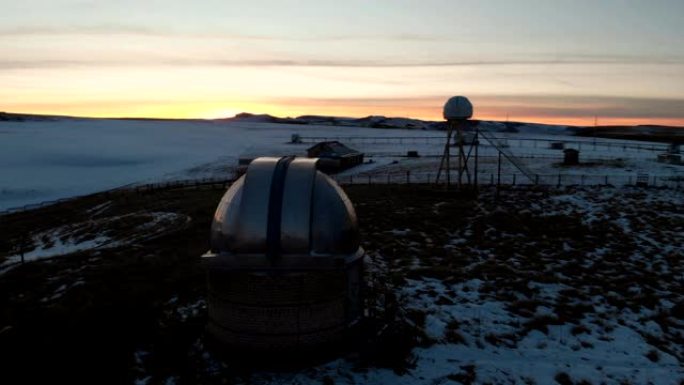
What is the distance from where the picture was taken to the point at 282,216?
10.2 metres

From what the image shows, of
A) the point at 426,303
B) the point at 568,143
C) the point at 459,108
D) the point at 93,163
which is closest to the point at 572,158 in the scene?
the point at 459,108

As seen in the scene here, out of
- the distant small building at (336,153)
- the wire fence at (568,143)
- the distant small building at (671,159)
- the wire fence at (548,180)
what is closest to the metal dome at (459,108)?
the wire fence at (548,180)

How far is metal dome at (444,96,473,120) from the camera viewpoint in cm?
2984

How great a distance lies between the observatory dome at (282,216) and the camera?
10.2 m

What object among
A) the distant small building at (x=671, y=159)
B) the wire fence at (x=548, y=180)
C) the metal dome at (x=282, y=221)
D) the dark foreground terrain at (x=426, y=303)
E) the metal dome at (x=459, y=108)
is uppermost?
the metal dome at (x=459, y=108)

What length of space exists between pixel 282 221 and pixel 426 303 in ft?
19.6

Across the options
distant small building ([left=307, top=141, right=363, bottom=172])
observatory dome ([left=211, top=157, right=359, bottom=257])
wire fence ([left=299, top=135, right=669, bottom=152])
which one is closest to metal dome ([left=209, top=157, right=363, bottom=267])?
observatory dome ([left=211, top=157, right=359, bottom=257])

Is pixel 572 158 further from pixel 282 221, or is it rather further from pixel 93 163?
pixel 93 163

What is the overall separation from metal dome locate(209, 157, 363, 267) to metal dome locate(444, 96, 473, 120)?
20774 millimetres

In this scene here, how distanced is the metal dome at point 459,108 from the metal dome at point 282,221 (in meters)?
20.8

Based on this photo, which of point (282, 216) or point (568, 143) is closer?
point (282, 216)

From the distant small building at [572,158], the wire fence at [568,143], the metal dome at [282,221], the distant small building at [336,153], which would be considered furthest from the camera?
the wire fence at [568,143]

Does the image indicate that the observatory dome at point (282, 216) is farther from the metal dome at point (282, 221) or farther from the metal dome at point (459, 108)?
the metal dome at point (459, 108)

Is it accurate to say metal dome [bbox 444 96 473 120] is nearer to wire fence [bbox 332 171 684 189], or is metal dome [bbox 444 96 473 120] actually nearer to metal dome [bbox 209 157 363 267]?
wire fence [bbox 332 171 684 189]
